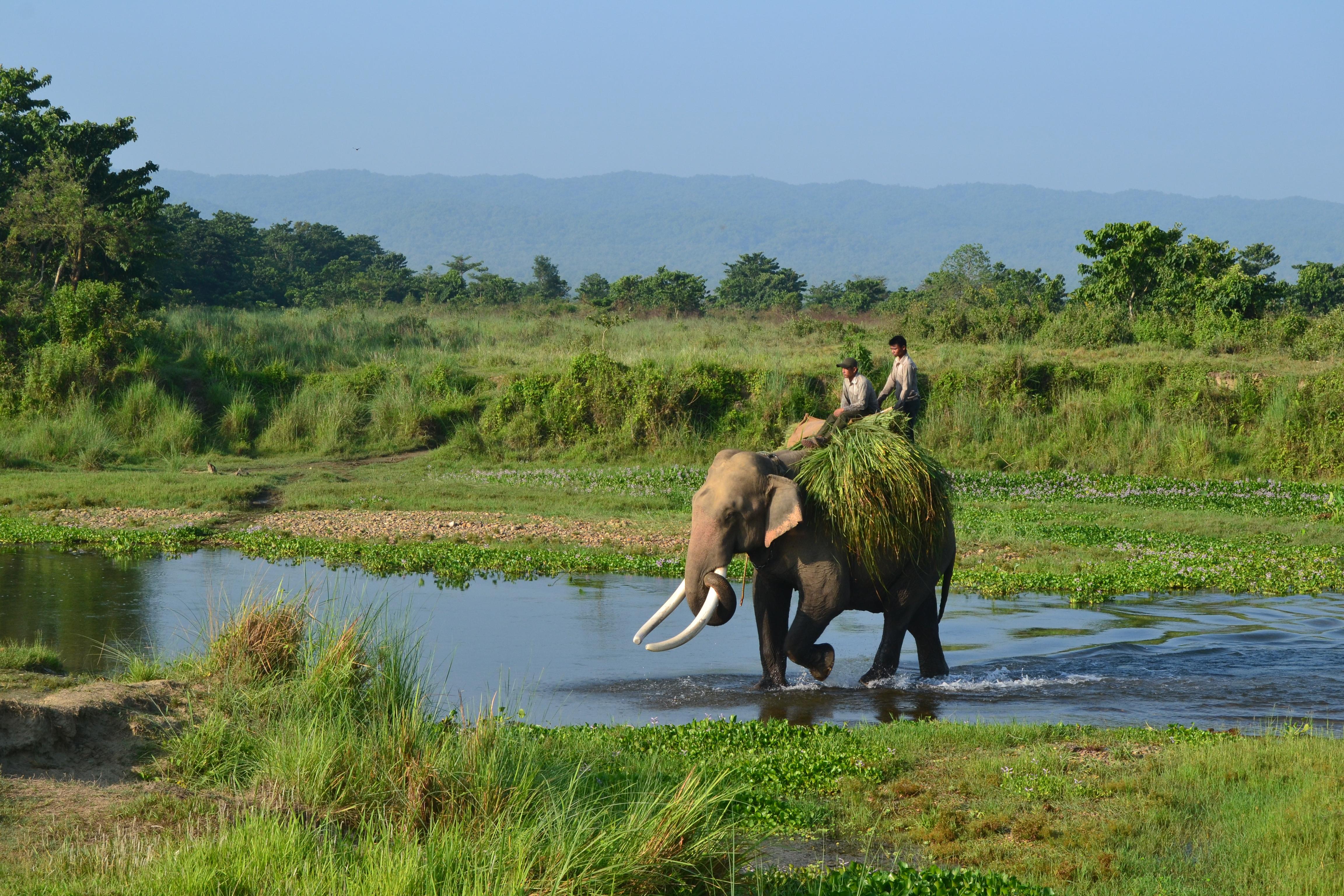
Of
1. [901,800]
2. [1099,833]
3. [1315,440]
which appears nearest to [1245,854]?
[1099,833]

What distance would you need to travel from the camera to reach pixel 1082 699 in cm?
941

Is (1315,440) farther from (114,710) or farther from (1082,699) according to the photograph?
(114,710)

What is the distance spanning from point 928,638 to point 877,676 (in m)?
0.54

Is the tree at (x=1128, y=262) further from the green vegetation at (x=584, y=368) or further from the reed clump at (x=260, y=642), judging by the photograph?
the reed clump at (x=260, y=642)

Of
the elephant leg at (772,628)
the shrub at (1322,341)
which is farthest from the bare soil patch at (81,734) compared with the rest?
the shrub at (1322,341)

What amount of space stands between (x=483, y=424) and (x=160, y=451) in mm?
6616

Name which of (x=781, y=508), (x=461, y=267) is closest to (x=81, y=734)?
(x=781, y=508)

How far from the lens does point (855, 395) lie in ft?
34.7

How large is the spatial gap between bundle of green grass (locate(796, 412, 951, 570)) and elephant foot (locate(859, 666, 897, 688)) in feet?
3.31

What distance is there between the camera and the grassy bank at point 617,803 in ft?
15.6

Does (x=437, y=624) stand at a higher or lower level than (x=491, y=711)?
lower

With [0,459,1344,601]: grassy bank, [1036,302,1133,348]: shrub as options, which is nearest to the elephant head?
[0,459,1344,601]: grassy bank

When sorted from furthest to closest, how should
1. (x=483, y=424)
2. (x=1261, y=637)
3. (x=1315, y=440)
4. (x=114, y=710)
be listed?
1. (x=483, y=424)
2. (x=1315, y=440)
3. (x=1261, y=637)
4. (x=114, y=710)

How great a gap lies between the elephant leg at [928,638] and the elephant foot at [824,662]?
96 cm
